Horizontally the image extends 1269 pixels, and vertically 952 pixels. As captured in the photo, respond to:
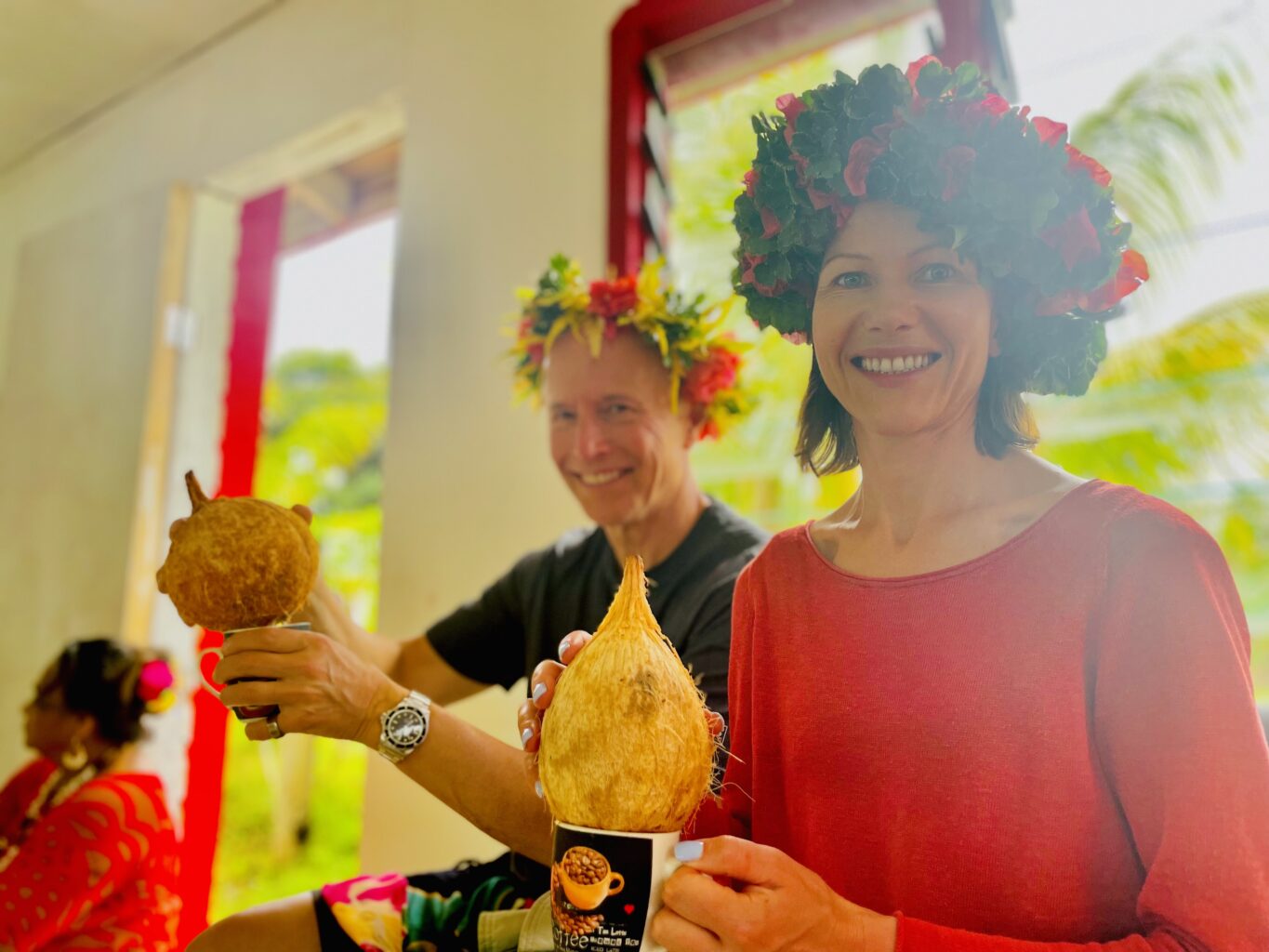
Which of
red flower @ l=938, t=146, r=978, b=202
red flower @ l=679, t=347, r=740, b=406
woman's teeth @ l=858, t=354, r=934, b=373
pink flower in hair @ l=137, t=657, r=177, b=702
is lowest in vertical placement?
pink flower in hair @ l=137, t=657, r=177, b=702

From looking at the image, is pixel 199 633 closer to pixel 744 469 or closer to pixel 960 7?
pixel 744 469

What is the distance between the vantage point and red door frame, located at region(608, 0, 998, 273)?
2377mm

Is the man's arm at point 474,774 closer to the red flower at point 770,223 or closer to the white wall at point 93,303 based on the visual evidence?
the red flower at point 770,223

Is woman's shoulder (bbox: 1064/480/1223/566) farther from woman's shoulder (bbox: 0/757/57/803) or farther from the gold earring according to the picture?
woman's shoulder (bbox: 0/757/57/803)

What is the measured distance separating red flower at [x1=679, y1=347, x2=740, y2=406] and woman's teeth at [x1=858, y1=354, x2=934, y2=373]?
2.76 feet

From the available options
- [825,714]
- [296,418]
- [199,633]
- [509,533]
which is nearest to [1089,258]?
[825,714]

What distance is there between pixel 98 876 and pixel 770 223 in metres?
1.72

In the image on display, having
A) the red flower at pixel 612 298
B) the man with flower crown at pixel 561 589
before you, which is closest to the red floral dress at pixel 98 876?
the man with flower crown at pixel 561 589

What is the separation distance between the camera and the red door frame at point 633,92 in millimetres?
2377

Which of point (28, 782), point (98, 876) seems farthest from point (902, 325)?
point (28, 782)

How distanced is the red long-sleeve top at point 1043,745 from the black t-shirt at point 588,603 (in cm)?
33

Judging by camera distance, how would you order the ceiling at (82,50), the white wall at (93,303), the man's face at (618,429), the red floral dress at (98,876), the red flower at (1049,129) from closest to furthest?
the red flower at (1049,129)
the man's face at (618,429)
the red floral dress at (98,876)
the ceiling at (82,50)
the white wall at (93,303)

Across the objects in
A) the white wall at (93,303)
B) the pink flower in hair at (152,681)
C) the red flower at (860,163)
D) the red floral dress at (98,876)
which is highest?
the white wall at (93,303)

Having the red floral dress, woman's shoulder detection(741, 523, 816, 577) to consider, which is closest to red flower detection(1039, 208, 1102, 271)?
woman's shoulder detection(741, 523, 816, 577)
